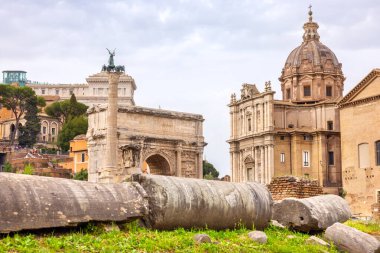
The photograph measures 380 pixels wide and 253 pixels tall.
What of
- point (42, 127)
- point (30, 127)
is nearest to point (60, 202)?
point (30, 127)

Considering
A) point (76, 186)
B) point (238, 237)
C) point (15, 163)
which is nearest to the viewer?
point (76, 186)

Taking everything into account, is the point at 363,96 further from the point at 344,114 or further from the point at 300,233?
the point at 300,233

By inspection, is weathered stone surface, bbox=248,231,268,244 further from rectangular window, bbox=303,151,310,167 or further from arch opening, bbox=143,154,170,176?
rectangular window, bbox=303,151,310,167

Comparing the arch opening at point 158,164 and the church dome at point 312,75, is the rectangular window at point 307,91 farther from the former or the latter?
the arch opening at point 158,164

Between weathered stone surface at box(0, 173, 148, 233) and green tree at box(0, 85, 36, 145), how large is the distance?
78.7 m

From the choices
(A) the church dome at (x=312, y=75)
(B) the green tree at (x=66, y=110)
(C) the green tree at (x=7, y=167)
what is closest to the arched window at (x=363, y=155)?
(A) the church dome at (x=312, y=75)

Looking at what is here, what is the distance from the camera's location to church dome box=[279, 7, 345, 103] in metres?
61.6

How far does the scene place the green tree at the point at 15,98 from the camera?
86.9 metres

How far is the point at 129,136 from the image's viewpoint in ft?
150

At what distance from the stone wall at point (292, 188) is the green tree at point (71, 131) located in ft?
211

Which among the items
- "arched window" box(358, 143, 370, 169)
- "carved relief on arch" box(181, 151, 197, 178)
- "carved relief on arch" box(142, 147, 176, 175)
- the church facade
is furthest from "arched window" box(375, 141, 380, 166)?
"carved relief on arch" box(142, 147, 176, 175)

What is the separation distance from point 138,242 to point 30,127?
8107 centimetres

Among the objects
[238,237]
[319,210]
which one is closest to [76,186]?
[238,237]

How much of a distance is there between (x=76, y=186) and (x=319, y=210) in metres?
5.91
